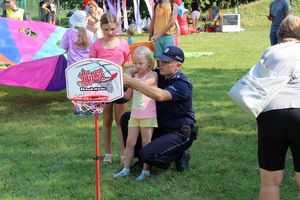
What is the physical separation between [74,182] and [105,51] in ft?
4.65

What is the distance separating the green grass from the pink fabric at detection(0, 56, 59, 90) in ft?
1.40

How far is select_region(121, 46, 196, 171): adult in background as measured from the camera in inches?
159

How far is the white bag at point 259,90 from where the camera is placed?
9.51 feet

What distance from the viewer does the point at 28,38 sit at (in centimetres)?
829

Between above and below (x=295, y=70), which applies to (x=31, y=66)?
below

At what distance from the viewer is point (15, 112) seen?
7031 millimetres

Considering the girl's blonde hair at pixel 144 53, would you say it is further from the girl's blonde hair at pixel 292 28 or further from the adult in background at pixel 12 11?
the adult in background at pixel 12 11

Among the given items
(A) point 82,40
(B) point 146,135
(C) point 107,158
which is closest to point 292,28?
(B) point 146,135

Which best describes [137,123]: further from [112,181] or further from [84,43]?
[84,43]

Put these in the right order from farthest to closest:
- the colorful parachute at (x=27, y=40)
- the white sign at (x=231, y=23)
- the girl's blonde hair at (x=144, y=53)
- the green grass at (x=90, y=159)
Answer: the white sign at (x=231, y=23)
the colorful parachute at (x=27, y=40)
the girl's blonde hair at (x=144, y=53)
the green grass at (x=90, y=159)

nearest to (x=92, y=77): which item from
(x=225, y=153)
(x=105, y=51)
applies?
(x=105, y=51)

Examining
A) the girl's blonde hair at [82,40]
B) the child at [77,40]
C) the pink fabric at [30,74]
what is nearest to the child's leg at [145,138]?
the child at [77,40]

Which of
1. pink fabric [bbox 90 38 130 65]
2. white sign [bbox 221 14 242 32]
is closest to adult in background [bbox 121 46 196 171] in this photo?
pink fabric [bbox 90 38 130 65]

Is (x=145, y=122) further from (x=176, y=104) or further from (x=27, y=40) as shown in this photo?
(x=27, y=40)
